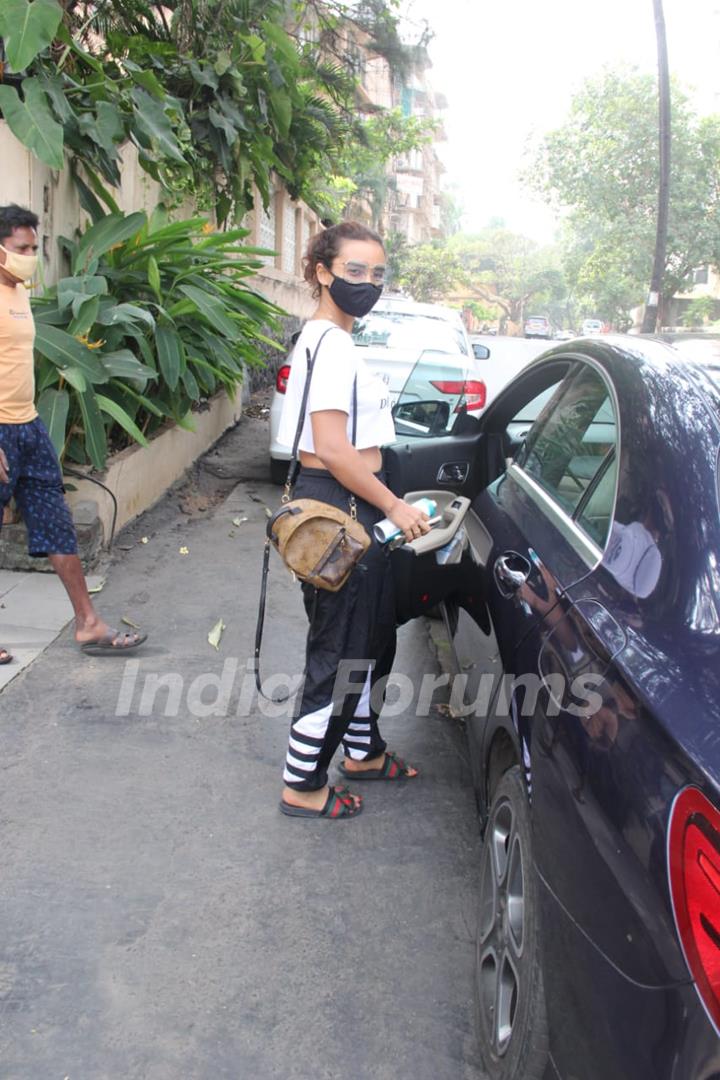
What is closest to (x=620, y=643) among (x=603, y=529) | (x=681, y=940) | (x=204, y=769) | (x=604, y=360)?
(x=603, y=529)

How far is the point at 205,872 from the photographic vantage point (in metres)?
2.86

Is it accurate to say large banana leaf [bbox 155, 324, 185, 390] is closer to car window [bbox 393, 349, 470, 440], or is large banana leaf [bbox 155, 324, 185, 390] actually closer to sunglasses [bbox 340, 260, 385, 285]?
car window [bbox 393, 349, 470, 440]

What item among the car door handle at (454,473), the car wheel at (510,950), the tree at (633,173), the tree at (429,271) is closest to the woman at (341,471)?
the car wheel at (510,950)

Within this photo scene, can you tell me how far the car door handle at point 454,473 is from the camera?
404cm

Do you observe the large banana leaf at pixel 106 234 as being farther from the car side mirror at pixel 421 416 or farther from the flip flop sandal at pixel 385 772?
the flip flop sandal at pixel 385 772

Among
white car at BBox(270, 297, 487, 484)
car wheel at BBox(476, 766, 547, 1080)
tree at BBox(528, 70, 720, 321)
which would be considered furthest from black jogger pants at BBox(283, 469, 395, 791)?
tree at BBox(528, 70, 720, 321)

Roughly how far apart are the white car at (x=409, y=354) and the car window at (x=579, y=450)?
2.98 m

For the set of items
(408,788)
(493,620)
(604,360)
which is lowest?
(408,788)

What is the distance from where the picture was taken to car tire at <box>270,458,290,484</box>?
781cm

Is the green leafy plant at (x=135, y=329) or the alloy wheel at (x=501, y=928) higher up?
the green leafy plant at (x=135, y=329)

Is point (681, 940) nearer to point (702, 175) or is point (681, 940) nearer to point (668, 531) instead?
point (668, 531)

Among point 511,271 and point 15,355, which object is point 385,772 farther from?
point 511,271

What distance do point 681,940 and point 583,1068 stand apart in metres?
0.39

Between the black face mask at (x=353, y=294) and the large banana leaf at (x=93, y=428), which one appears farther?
the large banana leaf at (x=93, y=428)
